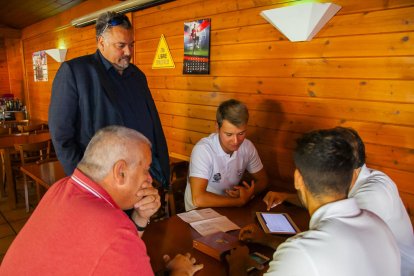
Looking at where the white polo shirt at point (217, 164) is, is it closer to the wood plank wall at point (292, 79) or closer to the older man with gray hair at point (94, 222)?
the wood plank wall at point (292, 79)

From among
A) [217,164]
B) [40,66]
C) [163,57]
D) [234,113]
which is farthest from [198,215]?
[40,66]

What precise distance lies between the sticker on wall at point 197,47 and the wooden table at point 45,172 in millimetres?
1575

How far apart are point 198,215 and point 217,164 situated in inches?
20.5

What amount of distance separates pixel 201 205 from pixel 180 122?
175 cm

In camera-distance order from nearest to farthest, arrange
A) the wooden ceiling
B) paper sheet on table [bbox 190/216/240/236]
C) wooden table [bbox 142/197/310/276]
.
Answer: wooden table [bbox 142/197/310/276], paper sheet on table [bbox 190/216/240/236], the wooden ceiling

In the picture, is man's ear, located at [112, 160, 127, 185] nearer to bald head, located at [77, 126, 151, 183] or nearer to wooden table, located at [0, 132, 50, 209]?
bald head, located at [77, 126, 151, 183]

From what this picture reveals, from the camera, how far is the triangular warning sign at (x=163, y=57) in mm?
3453

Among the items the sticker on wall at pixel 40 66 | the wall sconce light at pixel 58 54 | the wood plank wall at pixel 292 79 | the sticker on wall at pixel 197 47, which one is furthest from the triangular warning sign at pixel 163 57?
the sticker on wall at pixel 40 66

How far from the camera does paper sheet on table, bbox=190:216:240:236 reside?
1488 mm

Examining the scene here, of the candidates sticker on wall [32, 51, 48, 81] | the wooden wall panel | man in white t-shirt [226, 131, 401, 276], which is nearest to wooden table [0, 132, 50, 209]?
sticker on wall [32, 51, 48, 81]

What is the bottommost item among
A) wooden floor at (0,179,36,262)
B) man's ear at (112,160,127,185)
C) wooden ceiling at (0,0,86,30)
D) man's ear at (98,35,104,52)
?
wooden floor at (0,179,36,262)

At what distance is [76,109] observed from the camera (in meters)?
1.65

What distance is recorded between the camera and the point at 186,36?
319cm

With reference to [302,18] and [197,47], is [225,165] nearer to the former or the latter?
[302,18]
